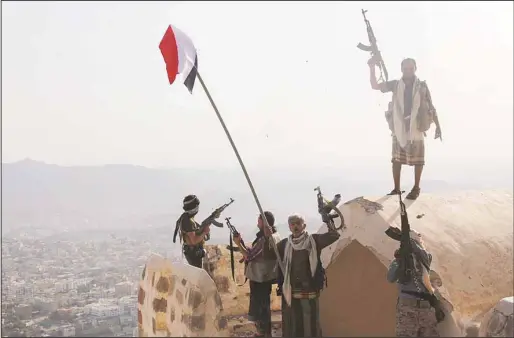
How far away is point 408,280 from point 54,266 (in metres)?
28.1

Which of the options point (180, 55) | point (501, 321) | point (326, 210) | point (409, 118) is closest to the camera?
point (501, 321)

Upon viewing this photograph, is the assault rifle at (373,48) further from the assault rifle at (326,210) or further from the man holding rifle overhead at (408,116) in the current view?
the assault rifle at (326,210)

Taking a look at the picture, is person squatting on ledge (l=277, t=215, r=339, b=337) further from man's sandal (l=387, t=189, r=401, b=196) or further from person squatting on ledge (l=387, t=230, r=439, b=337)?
man's sandal (l=387, t=189, r=401, b=196)

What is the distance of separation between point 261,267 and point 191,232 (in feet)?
3.41

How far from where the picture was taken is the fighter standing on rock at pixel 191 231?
26.9 ft

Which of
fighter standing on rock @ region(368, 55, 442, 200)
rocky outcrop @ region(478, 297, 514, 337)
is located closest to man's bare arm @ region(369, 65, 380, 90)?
fighter standing on rock @ region(368, 55, 442, 200)

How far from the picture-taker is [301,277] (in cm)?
734

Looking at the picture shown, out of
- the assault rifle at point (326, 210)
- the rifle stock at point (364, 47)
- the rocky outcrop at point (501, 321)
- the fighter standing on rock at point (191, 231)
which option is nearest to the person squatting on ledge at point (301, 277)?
the assault rifle at point (326, 210)

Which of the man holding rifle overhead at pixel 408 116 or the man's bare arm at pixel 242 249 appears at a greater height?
the man holding rifle overhead at pixel 408 116

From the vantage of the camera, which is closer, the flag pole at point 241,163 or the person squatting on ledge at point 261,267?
the flag pole at point 241,163

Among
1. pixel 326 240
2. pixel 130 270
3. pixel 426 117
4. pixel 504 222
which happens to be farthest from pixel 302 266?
pixel 130 270

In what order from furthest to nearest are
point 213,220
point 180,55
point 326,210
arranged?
1. point 213,220
2. point 180,55
3. point 326,210

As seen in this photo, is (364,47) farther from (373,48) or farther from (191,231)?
(191,231)

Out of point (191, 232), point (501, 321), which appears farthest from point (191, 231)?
point (501, 321)
